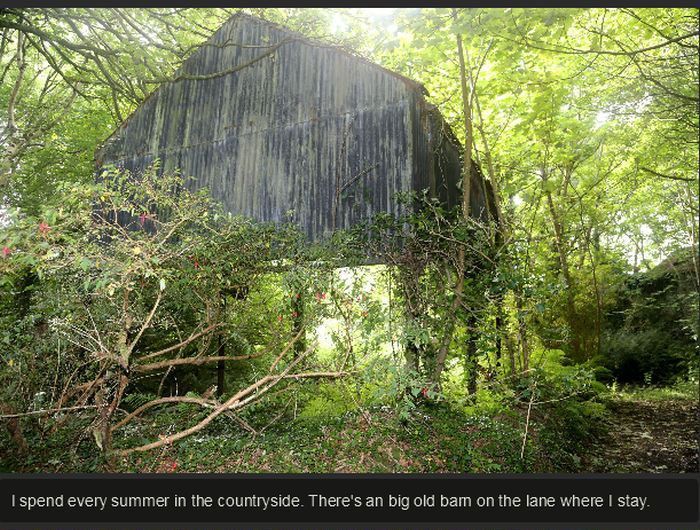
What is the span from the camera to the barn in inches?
355

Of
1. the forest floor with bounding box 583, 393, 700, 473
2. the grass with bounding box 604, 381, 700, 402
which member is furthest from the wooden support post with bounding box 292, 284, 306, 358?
the grass with bounding box 604, 381, 700, 402

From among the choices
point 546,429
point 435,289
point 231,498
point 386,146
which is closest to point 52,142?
point 386,146

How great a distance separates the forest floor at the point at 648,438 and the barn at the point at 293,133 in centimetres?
564

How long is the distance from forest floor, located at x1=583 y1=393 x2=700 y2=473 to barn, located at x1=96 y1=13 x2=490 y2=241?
5.64 m

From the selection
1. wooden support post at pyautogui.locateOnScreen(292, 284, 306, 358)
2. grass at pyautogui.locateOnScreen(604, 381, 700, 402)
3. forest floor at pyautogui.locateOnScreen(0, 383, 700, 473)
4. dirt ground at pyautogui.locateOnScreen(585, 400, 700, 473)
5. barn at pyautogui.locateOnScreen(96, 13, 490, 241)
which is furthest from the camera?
grass at pyautogui.locateOnScreen(604, 381, 700, 402)

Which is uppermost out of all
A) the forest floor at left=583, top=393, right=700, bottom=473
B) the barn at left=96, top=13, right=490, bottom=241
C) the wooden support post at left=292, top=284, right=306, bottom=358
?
the barn at left=96, top=13, right=490, bottom=241

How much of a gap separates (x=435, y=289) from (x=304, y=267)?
232 cm

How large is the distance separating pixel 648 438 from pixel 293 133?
30.9 feet

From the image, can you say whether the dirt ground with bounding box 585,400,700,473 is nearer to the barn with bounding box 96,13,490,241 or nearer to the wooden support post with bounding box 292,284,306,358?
the wooden support post with bounding box 292,284,306,358

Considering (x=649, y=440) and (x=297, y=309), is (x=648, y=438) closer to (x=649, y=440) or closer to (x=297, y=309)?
(x=649, y=440)

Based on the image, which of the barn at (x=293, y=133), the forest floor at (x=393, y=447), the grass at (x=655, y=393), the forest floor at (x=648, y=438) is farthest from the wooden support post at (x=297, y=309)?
the grass at (x=655, y=393)

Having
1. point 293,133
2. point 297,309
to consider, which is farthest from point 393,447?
point 293,133

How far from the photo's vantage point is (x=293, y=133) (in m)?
10.1

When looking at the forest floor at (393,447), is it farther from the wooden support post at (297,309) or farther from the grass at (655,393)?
the grass at (655,393)
